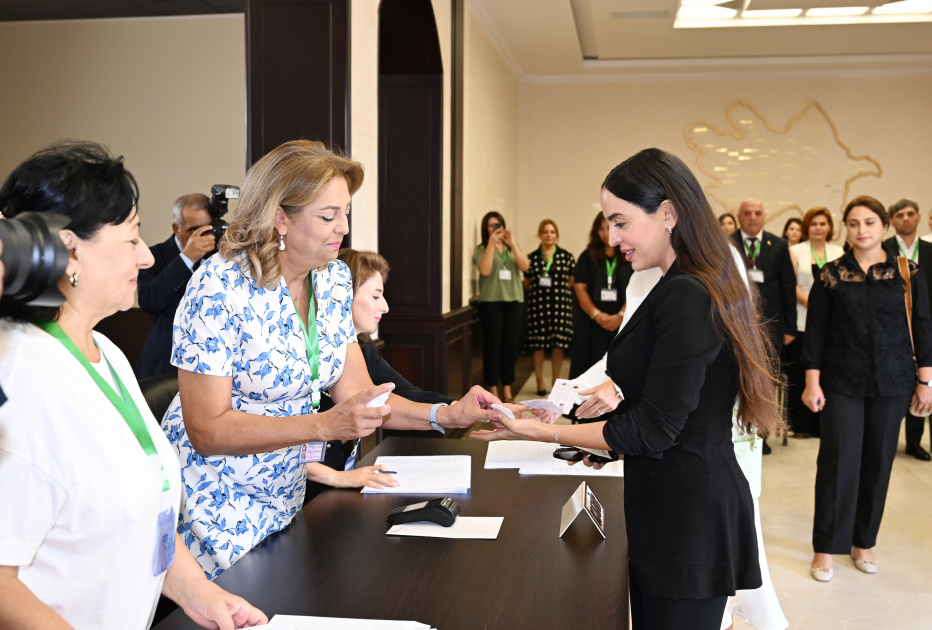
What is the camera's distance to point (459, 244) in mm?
6297

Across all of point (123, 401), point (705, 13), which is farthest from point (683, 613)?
point (705, 13)

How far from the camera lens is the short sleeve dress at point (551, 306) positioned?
27.2ft

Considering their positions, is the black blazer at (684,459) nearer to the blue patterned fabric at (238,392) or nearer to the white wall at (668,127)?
the blue patterned fabric at (238,392)

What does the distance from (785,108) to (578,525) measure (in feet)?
32.7

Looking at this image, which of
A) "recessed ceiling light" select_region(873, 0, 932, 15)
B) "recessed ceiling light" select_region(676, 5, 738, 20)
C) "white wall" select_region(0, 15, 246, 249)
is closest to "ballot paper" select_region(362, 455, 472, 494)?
"white wall" select_region(0, 15, 246, 249)

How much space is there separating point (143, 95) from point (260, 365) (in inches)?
249

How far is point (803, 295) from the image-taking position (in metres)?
6.35

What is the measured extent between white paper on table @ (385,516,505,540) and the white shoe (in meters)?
2.56

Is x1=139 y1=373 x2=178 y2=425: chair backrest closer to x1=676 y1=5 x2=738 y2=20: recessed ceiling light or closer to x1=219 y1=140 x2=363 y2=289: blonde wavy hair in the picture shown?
Result: x1=219 y1=140 x2=363 y2=289: blonde wavy hair

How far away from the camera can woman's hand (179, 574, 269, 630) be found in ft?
3.98

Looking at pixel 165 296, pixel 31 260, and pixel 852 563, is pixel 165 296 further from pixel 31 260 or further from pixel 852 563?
pixel 852 563

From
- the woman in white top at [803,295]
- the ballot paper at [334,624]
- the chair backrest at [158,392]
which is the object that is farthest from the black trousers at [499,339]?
the ballot paper at [334,624]

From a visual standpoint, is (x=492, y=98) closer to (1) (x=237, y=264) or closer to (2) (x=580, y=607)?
(1) (x=237, y=264)

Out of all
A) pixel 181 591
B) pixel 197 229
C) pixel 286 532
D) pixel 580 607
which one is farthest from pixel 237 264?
pixel 197 229
